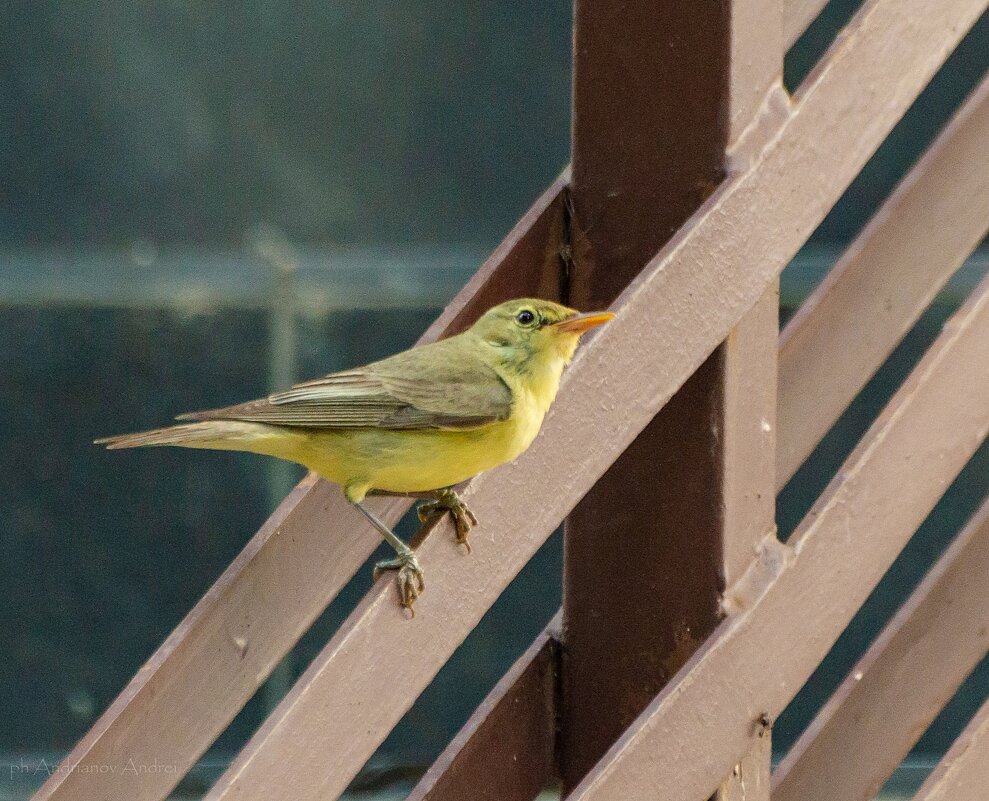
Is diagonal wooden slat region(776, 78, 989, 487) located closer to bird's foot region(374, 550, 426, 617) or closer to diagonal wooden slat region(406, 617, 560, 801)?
diagonal wooden slat region(406, 617, 560, 801)

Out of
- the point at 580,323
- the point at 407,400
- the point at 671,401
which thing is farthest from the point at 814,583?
the point at 407,400

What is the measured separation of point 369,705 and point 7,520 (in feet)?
10.7

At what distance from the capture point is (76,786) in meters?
3.02

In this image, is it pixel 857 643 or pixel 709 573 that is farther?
pixel 857 643

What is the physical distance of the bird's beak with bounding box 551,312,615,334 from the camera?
3080mm

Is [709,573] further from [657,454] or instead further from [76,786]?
[76,786]

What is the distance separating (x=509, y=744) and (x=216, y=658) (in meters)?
0.85

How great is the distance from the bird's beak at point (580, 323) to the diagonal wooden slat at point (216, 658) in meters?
0.65

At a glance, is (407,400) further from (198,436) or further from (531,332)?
(198,436)

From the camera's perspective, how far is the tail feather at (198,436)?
10.1 feet

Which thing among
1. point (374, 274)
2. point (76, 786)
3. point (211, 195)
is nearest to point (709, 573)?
point (76, 786)

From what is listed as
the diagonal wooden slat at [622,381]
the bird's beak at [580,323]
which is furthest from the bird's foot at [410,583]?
the bird's beak at [580,323]

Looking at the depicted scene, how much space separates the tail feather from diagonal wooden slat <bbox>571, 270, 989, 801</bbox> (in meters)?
1.12

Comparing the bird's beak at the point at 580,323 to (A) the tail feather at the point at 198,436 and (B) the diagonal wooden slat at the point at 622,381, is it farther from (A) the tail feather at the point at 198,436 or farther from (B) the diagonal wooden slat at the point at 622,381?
(A) the tail feather at the point at 198,436
